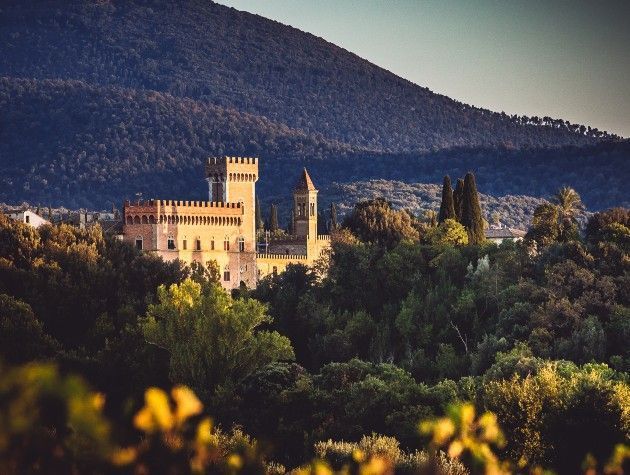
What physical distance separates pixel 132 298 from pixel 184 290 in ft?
11.5

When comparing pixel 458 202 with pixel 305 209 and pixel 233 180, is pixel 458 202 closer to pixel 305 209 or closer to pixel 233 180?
pixel 305 209

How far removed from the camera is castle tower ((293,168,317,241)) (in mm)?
81062

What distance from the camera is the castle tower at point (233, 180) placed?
79.8m

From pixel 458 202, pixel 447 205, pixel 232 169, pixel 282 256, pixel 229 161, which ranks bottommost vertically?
pixel 282 256

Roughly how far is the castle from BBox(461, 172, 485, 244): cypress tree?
39.1 ft

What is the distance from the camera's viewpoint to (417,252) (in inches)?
2192

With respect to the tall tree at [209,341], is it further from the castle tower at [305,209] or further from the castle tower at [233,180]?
the castle tower at [305,209]

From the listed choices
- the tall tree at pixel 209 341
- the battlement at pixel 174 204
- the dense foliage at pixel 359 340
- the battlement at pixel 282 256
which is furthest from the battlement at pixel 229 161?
the tall tree at pixel 209 341

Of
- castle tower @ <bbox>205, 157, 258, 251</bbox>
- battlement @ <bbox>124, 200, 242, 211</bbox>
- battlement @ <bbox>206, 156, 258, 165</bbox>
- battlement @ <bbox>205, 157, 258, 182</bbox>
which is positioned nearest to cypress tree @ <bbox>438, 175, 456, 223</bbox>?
battlement @ <bbox>124, 200, 242, 211</bbox>

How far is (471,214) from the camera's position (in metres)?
64.3

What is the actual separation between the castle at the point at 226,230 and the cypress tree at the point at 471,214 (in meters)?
11.9

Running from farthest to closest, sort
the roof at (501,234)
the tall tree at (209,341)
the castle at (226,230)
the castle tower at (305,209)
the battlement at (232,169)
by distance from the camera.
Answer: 1. the roof at (501,234)
2. the castle tower at (305,209)
3. the battlement at (232,169)
4. the castle at (226,230)
5. the tall tree at (209,341)

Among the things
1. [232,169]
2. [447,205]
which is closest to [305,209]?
[232,169]

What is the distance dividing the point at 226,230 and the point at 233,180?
5.04 meters
